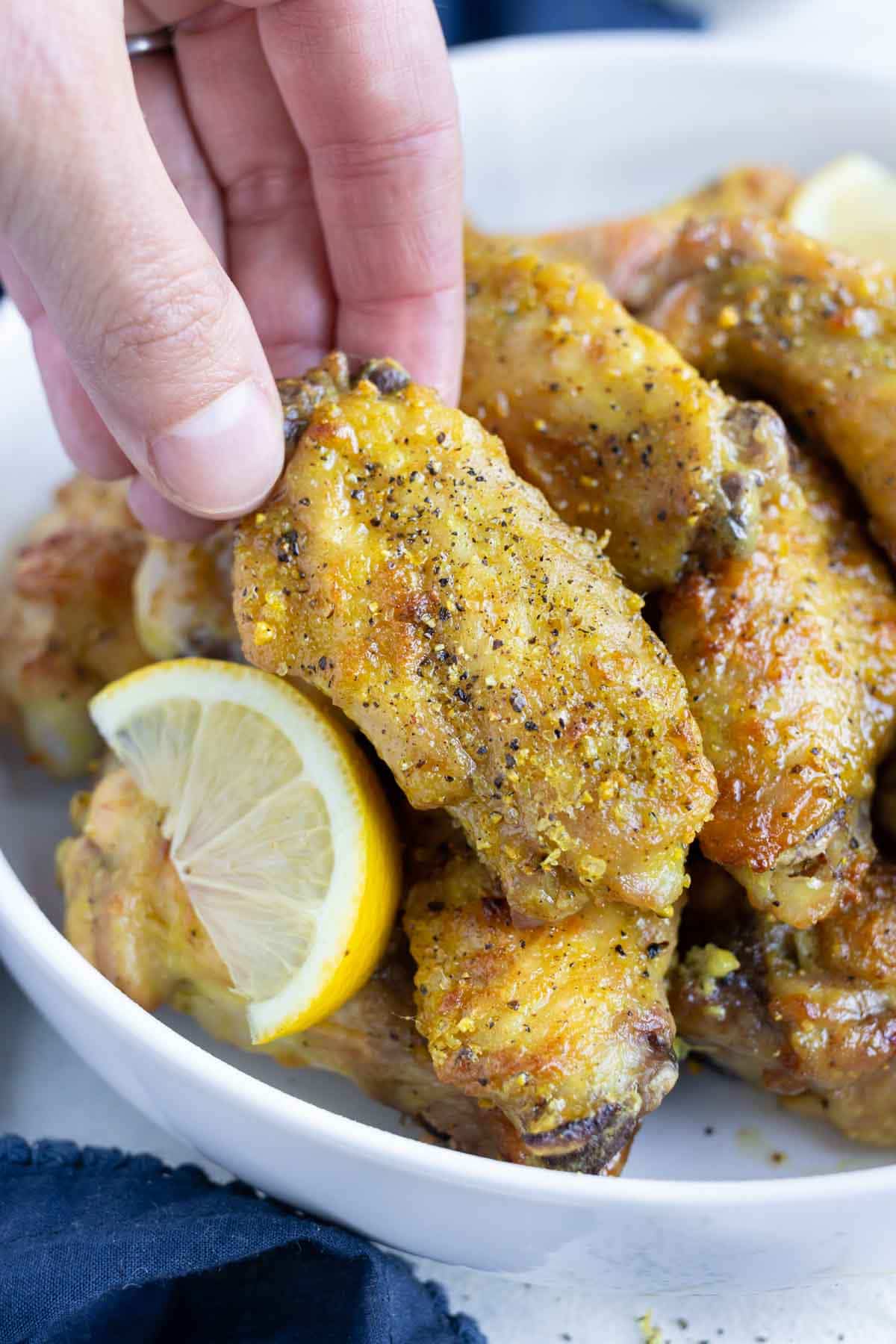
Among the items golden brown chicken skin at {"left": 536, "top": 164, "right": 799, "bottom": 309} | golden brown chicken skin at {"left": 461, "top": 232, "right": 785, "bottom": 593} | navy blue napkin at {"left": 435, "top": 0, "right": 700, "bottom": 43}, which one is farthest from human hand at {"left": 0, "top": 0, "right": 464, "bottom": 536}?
navy blue napkin at {"left": 435, "top": 0, "right": 700, "bottom": 43}

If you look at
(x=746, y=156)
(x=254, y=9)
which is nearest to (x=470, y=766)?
(x=254, y=9)

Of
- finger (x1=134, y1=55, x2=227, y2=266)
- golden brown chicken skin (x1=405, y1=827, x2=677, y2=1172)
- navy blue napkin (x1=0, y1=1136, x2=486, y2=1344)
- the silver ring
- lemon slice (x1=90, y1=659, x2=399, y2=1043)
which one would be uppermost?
the silver ring

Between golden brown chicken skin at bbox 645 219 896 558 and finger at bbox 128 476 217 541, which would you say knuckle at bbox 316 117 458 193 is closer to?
golden brown chicken skin at bbox 645 219 896 558

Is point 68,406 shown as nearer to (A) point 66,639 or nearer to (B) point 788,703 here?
(A) point 66,639

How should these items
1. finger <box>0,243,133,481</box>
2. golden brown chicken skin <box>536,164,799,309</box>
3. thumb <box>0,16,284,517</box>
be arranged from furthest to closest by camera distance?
1. golden brown chicken skin <box>536,164,799,309</box>
2. finger <box>0,243,133,481</box>
3. thumb <box>0,16,284,517</box>

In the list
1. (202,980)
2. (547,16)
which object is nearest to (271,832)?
(202,980)

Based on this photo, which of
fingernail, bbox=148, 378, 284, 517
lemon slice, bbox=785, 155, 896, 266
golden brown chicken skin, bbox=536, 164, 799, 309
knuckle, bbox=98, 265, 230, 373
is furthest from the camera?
lemon slice, bbox=785, 155, 896, 266
